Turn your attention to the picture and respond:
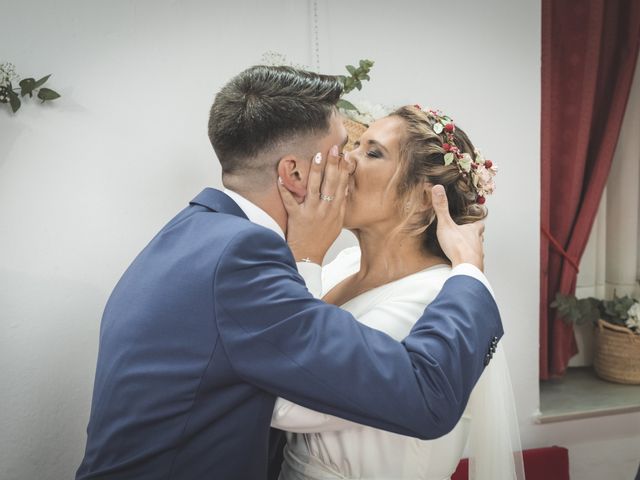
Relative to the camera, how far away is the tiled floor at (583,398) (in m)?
2.93

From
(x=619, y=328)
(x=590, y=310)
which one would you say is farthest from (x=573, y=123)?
(x=619, y=328)

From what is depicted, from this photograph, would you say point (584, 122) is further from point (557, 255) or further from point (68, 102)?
point (68, 102)

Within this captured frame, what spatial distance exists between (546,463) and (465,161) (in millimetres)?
1742

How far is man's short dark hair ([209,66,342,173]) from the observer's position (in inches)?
58.4

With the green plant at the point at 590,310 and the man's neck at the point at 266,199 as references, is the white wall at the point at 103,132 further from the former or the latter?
the green plant at the point at 590,310

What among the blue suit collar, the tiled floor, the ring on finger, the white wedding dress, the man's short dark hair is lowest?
the tiled floor

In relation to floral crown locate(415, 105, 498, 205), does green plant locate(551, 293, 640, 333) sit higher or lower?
lower

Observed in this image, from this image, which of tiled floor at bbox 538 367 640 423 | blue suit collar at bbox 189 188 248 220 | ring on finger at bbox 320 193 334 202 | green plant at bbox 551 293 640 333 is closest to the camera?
blue suit collar at bbox 189 188 248 220

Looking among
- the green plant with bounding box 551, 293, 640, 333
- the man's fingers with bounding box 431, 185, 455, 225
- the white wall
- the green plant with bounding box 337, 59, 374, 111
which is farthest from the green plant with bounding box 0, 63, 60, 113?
the green plant with bounding box 551, 293, 640, 333

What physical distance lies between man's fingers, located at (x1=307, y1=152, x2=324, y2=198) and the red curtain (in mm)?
1893

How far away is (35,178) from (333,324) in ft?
4.89

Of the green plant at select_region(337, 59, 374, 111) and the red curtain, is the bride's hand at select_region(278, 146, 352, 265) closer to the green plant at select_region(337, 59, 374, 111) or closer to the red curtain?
the green plant at select_region(337, 59, 374, 111)

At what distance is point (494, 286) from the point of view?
2.82 meters

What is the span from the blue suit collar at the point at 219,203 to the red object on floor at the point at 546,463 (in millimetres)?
2027
